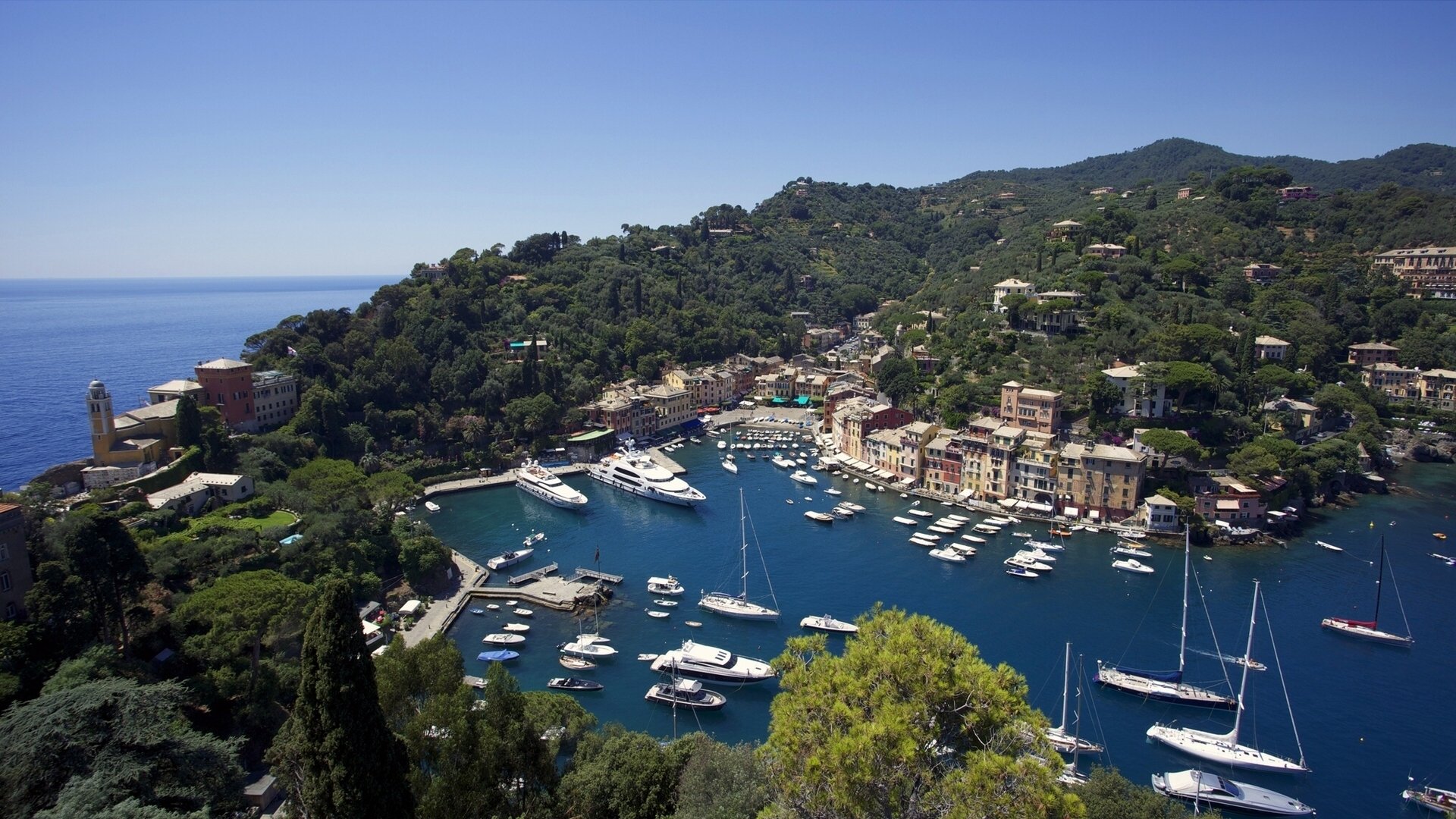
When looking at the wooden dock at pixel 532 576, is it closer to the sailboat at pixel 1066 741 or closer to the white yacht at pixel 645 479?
the white yacht at pixel 645 479

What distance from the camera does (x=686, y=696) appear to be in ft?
62.8

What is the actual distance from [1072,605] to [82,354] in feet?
288

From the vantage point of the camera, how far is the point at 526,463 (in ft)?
130

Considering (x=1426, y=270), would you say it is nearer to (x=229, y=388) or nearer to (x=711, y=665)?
(x=711, y=665)

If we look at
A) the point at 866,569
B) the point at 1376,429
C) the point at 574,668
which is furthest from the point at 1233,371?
the point at 574,668

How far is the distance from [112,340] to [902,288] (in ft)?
290

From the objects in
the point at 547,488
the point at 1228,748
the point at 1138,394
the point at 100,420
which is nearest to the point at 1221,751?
the point at 1228,748

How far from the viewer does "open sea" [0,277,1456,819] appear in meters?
17.9

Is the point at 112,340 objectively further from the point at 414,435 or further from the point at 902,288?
the point at 902,288

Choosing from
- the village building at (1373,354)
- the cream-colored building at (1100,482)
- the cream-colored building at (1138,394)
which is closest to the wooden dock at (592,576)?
the cream-colored building at (1100,482)

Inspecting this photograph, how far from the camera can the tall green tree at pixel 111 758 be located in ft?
33.0

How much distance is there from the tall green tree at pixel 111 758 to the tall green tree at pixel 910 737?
808cm

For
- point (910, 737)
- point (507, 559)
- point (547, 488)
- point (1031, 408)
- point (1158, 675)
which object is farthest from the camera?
point (1031, 408)

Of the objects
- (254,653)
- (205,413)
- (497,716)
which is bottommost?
(254,653)
